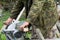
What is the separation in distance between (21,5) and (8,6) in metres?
7.34

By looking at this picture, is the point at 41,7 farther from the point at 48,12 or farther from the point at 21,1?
the point at 21,1

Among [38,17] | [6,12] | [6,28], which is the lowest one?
[6,12]

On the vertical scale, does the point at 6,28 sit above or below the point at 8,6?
above

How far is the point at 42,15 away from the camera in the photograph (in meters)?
3.76

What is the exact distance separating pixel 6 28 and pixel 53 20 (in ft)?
2.57

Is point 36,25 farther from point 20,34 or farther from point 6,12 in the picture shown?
point 6,12

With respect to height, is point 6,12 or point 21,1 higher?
point 21,1

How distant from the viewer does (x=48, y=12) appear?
149 inches

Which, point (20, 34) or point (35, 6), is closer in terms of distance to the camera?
point (35, 6)

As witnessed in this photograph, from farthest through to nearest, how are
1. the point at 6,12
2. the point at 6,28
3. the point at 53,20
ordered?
the point at 6,12 < the point at 6,28 < the point at 53,20

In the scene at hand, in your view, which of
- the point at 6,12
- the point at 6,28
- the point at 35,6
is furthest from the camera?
the point at 6,12

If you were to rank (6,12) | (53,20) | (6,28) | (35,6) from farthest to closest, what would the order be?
(6,12), (6,28), (53,20), (35,6)

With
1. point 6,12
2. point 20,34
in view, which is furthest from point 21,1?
point 6,12

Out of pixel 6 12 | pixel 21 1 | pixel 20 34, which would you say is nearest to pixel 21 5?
pixel 21 1
